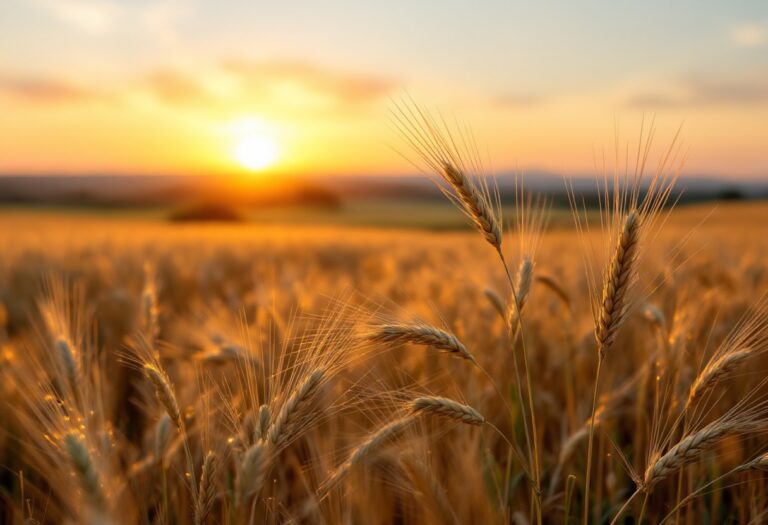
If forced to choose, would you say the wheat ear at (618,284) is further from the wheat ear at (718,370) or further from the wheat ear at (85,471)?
the wheat ear at (85,471)

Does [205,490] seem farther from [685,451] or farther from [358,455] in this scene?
[685,451]

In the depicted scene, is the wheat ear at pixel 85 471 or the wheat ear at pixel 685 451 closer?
the wheat ear at pixel 85 471

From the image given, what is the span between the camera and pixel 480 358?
2.30 m

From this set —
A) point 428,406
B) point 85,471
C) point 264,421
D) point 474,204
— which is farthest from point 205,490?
point 474,204

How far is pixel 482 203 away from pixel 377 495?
90 centimetres

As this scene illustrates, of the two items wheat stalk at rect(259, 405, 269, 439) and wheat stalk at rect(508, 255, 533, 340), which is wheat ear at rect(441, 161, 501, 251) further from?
wheat stalk at rect(259, 405, 269, 439)

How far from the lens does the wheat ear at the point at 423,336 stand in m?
1.11

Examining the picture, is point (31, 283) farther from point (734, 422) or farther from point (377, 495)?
point (734, 422)

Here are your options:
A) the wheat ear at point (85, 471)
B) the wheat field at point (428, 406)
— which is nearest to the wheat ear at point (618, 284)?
the wheat field at point (428, 406)

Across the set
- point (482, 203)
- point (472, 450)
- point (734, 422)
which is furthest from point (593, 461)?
point (482, 203)

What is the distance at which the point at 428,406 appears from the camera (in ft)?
3.53

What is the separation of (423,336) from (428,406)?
5.3 inches

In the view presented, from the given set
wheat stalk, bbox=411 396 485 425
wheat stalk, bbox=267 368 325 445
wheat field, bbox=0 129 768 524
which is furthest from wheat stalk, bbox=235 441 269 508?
wheat stalk, bbox=411 396 485 425

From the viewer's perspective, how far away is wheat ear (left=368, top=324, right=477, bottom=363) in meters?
1.11
